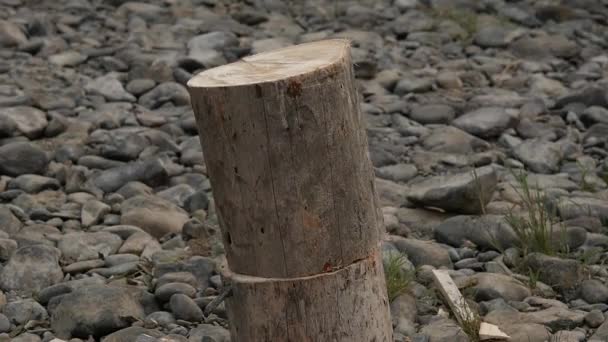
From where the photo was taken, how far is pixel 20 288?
4.35 meters

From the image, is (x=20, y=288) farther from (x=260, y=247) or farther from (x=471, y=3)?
(x=471, y=3)

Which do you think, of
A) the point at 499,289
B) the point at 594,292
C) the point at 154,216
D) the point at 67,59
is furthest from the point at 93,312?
the point at 67,59

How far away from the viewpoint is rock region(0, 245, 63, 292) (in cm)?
436

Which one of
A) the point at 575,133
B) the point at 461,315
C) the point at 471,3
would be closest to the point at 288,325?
the point at 461,315

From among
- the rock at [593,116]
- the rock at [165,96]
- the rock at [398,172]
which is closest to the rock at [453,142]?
the rock at [398,172]

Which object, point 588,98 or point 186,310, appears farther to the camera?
point 588,98

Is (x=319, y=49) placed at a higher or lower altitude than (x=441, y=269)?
higher

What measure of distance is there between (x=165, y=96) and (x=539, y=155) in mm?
2318

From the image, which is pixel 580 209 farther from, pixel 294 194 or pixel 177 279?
pixel 294 194

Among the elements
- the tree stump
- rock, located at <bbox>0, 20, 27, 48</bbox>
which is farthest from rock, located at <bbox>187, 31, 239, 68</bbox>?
the tree stump

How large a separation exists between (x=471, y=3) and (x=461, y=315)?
5.50 meters

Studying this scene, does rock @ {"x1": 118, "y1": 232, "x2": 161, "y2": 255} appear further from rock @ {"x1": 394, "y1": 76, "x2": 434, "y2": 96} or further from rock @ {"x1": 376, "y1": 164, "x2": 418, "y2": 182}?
rock @ {"x1": 394, "y1": 76, "x2": 434, "y2": 96}

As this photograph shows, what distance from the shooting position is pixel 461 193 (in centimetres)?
511

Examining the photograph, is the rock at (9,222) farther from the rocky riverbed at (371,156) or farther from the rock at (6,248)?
the rock at (6,248)
